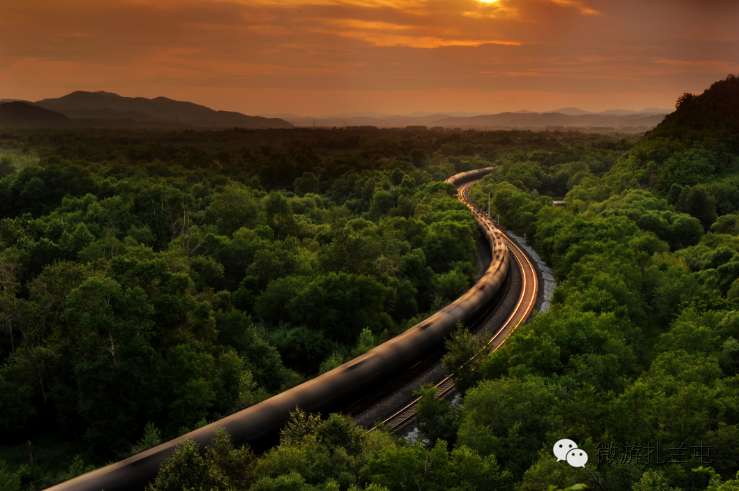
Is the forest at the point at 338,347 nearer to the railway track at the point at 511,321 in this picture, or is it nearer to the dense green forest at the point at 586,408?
the dense green forest at the point at 586,408

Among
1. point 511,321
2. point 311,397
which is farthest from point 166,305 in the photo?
point 511,321

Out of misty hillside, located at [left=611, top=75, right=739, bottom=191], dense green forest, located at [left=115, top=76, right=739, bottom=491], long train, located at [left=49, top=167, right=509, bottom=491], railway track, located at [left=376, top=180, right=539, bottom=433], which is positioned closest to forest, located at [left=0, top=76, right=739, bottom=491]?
dense green forest, located at [left=115, top=76, right=739, bottom=491]

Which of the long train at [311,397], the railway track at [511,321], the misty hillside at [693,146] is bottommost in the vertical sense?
the railway track at [511,321]

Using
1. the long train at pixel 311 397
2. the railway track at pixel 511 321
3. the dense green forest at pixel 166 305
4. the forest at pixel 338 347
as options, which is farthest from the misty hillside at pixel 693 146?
the long train at pixel 311 397

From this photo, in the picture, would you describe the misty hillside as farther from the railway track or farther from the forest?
the railway track

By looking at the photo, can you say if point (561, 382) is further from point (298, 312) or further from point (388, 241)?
point (388, 241)

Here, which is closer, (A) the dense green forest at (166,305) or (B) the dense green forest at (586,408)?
(B) the dense green forest at (586,408)
